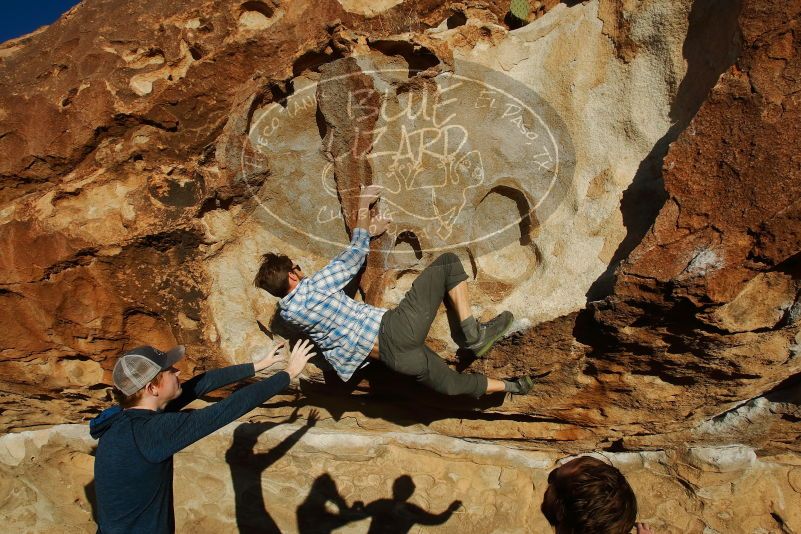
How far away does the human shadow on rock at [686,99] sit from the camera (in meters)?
2.33

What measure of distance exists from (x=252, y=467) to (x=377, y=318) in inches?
55.9

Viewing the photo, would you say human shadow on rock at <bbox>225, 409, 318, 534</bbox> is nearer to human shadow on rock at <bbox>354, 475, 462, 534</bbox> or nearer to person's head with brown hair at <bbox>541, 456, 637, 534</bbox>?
human shadow on rock at <bbox>354, 475, 462, 534</bbox>

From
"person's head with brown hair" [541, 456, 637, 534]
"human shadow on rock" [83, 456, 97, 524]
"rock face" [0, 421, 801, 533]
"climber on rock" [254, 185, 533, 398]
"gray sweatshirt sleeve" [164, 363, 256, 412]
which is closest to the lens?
"person's head with brown hair" [541, 456, 637, 534]

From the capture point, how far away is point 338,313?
2.72m

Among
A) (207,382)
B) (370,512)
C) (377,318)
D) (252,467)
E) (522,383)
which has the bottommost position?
(370,512)

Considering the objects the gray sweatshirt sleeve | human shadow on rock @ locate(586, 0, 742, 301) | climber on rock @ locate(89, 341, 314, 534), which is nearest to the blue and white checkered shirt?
the gray sweatshirt sleeve

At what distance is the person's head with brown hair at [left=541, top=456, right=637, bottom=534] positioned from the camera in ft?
6.06

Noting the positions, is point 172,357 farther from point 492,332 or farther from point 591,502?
point 591,502

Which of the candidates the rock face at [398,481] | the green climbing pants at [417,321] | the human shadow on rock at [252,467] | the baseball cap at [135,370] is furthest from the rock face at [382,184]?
the baseball cap at [135,370]

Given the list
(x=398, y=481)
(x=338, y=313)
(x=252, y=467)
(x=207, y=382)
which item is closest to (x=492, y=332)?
(x=338, y=313)

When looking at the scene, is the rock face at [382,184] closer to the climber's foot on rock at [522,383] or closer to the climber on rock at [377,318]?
the climber's foot on rock at [522,383]

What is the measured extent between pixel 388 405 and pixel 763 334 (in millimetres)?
1880

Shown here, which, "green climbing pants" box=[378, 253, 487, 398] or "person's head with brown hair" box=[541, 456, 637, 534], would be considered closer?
"person's head with brown hair" box=[541, 456, 637, 534]

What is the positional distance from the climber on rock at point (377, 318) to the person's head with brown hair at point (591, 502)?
2.84 feet
